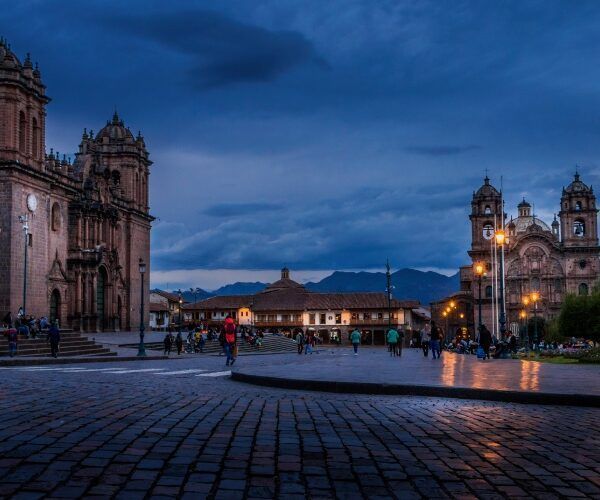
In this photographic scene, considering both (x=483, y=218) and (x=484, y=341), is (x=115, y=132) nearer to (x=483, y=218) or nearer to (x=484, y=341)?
(x=484, y=341)

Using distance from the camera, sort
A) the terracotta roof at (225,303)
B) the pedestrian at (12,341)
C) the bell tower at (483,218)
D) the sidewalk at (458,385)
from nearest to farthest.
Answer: the sidewalk at (458,385), the pedestrian at (12,341), the bell tower at (483,218), the terracotta roof at (225,303)

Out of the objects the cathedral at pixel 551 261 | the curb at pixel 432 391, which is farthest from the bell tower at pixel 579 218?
the curb at pixel 432 391

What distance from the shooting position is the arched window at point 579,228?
3829 inches

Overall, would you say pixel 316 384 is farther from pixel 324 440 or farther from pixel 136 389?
pixel 324 440

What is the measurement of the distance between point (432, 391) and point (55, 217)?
43.8 meters

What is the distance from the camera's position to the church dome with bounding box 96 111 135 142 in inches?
2657

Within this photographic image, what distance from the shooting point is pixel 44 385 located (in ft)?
45.3

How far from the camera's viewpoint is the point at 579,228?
97875mm

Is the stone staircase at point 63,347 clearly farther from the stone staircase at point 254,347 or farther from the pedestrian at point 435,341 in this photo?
the pedestrian at point 435,341

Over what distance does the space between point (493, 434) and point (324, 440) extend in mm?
1997

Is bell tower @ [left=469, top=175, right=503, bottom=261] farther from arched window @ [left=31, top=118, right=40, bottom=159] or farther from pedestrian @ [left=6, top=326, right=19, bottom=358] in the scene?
pedestrian @ [left=6, top=326, right=19, bottom=358]

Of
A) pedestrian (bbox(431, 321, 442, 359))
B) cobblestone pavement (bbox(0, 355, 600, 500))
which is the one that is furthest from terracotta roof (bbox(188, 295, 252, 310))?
cobblestone pavement (bbox(0, 355, 600, 500))

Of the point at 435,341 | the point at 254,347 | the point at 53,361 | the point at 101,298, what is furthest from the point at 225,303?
the point at 53,361

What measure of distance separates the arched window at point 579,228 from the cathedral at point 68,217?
58.9m
